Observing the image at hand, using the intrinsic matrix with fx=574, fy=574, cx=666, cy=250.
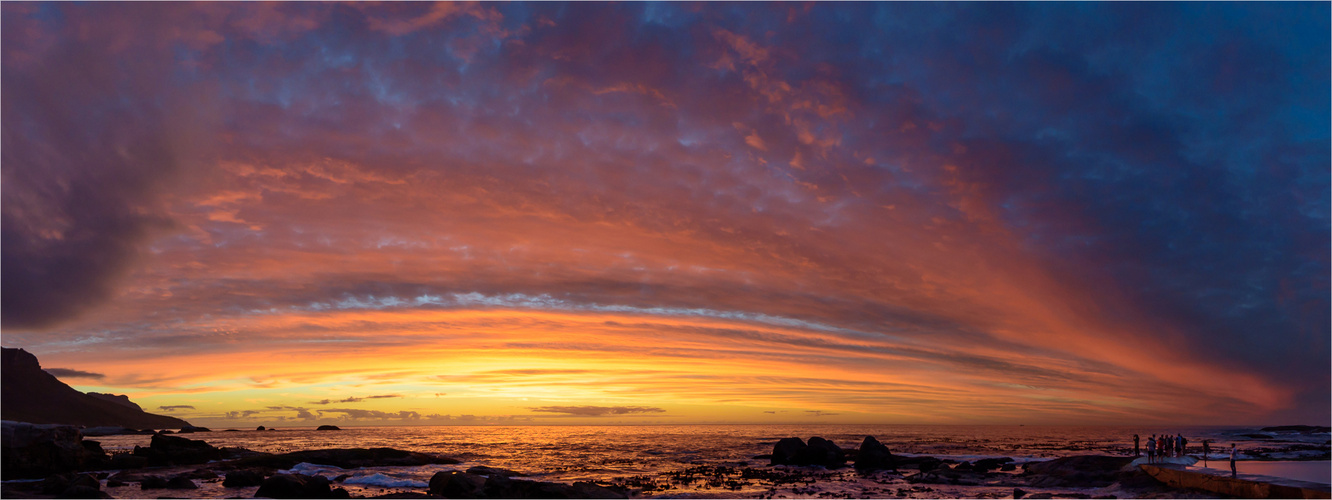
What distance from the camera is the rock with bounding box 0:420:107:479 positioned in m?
37.2

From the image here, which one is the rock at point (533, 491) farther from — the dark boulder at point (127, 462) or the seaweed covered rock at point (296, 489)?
the dark boulder at point (127, 462)

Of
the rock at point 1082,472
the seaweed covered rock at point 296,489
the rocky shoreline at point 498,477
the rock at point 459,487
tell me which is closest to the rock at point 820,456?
the rocky shoreline at point 498,477

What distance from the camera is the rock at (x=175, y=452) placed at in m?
49.2

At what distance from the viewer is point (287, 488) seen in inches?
1207

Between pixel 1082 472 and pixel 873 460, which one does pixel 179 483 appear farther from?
pixel 1082 472

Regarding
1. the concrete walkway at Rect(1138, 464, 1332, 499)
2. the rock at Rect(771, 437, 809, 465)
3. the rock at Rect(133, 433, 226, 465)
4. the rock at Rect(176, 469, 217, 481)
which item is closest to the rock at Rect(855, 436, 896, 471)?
the rock at Rect(771, 437, 809, 465)

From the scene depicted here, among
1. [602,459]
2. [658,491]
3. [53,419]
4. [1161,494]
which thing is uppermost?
[1161,494]

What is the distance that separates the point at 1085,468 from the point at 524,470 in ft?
139

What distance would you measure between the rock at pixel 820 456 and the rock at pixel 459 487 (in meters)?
34.4

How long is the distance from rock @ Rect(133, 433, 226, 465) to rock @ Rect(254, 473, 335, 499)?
88.6 feet

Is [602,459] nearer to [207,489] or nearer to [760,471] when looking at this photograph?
[760,471]

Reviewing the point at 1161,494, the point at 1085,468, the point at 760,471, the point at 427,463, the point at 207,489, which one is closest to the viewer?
the point at 1161,494

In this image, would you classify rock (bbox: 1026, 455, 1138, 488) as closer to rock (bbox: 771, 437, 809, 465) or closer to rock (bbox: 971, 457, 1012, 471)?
rock (bbox: 971, 457, 1012, 471)

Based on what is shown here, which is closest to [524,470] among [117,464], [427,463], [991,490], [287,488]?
[427,463]
